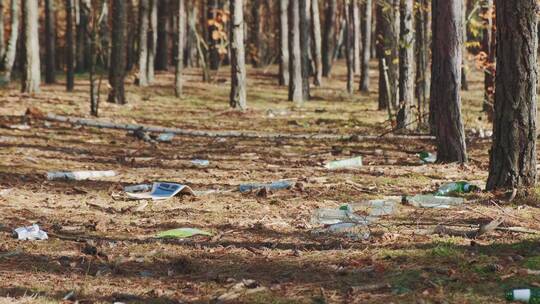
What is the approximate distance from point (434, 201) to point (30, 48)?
53.0 ft

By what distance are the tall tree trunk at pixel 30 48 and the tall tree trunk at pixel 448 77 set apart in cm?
1387

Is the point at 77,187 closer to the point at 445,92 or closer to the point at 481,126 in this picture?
the point at 445,92

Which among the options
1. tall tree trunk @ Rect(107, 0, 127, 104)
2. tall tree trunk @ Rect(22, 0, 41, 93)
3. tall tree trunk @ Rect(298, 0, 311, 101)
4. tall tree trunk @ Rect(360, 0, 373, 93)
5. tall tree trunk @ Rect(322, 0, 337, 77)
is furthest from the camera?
tall tree trunk @ Rect(322, 0, 337, 77)

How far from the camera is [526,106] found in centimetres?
814

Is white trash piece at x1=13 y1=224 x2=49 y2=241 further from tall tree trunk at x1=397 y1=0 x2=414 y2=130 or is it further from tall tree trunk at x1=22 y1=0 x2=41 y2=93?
tall tree trunk at x1=22 y1=0 x2=41 y2=93

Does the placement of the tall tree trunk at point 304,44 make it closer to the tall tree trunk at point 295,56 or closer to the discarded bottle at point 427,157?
the tall tree trunk at point 295,56

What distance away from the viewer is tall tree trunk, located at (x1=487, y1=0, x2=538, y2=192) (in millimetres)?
8055

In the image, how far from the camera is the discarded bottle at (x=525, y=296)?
4.95m

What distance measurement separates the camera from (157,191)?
9.38 meters

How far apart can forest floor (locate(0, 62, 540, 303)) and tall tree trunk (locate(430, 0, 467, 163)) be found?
0.40 metres

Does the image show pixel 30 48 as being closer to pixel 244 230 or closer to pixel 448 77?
pixel 448 77

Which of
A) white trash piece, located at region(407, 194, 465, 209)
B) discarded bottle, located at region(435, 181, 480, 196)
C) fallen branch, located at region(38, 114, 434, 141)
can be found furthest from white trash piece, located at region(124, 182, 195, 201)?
fallen branch, located at region(38, 114, 434, 141)

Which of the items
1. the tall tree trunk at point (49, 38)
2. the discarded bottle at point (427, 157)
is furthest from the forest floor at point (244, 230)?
the tall tree trunk at point (49, 38)

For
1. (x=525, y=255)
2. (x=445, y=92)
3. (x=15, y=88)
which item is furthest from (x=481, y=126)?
(x=15, y=88)
